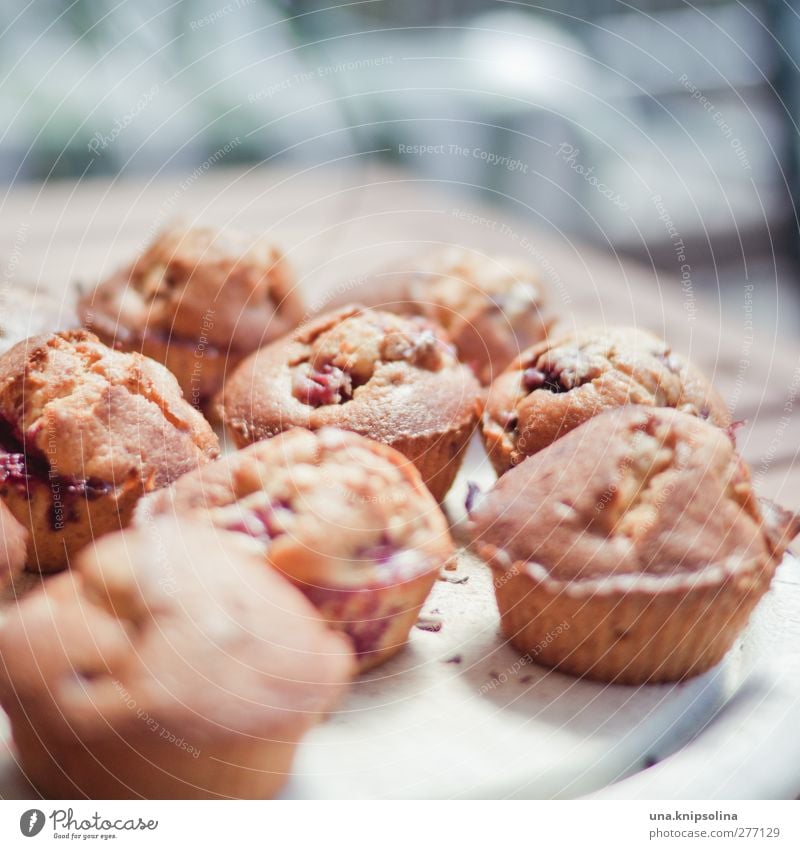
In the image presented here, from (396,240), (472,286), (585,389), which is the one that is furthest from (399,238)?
(585,389)

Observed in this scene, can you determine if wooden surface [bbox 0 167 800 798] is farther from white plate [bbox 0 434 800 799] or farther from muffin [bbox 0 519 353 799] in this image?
muffin [bbox 0 519 353 799]

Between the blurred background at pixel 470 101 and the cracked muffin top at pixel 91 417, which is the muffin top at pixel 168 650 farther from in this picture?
the blurred background at pixel 470 101

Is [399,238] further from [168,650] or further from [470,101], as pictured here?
[168,650]

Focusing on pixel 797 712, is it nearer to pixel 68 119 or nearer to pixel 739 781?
pixel 739 781
